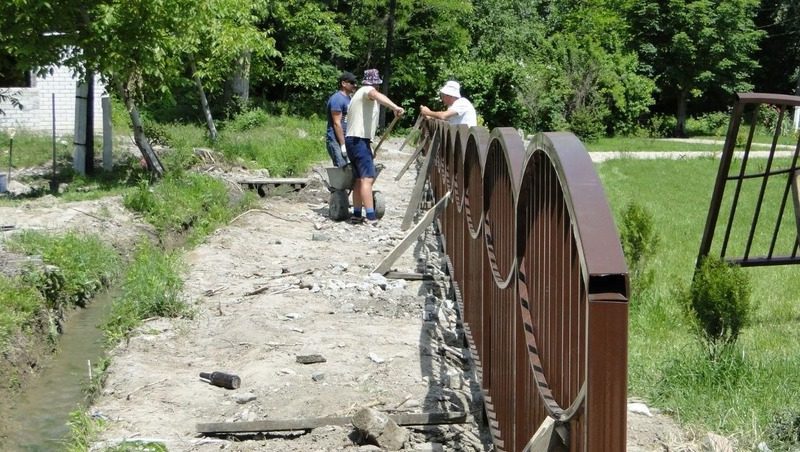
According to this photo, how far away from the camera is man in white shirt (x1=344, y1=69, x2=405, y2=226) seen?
38.8 feet

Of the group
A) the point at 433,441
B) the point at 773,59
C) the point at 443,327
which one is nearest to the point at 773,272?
the point at 443,327

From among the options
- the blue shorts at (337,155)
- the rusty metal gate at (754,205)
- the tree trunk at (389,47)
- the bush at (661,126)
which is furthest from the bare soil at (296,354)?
the bush at (661,126)

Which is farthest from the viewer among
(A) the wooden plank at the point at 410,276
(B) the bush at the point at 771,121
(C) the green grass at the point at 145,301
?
(B) the bush at the point at 771,121

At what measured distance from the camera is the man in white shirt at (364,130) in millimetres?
11812

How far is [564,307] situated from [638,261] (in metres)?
5.68

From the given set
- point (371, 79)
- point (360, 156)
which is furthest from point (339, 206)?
point (371, 79)

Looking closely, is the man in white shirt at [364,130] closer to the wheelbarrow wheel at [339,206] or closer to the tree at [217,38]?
the wheelbarrow wheel at [339,206]

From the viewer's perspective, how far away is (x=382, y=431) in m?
4.91

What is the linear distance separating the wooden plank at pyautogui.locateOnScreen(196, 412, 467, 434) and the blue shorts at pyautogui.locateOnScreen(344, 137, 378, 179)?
6.98m

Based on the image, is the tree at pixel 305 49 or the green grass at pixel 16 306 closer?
the green grass at pixel 16 306

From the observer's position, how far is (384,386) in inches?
230

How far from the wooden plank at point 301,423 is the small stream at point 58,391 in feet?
4.36

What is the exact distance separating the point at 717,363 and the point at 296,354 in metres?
2.65

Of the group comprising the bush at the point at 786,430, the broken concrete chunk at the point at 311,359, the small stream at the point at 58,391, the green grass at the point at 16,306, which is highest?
the bush at the point at 786,430
